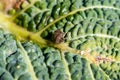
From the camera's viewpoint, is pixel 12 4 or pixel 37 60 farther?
pixel 12 4

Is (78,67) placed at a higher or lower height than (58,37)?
lower

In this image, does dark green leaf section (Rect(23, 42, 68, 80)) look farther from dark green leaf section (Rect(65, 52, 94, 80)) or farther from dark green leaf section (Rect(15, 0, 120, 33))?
dark green leaf section (Rect(15, 0, 120, 33))

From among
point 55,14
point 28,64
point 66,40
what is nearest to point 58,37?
point 66,40

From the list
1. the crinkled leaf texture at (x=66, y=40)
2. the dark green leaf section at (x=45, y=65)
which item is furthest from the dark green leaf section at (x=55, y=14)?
the dark green leaf section at (x=45, y=65)

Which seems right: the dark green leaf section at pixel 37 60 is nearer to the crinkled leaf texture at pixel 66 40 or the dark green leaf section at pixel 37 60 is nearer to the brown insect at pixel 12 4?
the crinkled leaf texture at pixel 66 40

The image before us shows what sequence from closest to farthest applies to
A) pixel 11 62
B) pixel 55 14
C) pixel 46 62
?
1. pixel 11 62
2. pixel 46 62
3. pixel 55 14

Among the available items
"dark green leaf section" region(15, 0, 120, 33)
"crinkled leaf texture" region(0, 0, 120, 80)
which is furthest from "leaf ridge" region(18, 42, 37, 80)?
"dark green leaf section" region(15, 0, 120, 33)

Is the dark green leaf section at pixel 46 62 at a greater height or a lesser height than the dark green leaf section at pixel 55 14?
lesser

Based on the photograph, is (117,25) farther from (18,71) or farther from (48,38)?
(18,71)

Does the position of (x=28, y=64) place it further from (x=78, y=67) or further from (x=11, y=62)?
(x=78, y=67)
